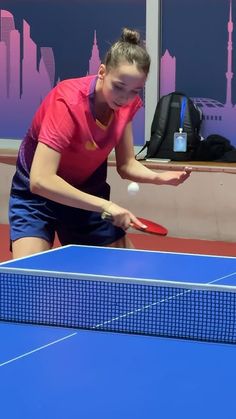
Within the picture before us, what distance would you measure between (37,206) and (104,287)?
1087 millimetres

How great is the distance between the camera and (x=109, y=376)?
7.55 feet

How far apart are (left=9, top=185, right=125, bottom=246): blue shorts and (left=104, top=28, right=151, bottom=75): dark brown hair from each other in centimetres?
75

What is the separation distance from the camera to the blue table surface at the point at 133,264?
3.32m

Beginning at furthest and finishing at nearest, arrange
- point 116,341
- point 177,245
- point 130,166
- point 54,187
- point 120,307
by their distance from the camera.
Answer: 1. point 177,245
2. point 130,166
3. point 54,187
4. point 120,307
5. point 116,341

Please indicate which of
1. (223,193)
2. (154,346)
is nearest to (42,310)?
(154,346)

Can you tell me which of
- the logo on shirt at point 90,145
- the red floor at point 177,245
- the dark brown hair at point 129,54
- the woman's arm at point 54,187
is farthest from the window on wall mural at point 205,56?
the woman's arm at point 54,187

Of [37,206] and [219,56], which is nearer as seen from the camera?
[37,206]

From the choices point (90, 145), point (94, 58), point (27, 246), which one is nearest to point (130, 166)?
point (90, 145)

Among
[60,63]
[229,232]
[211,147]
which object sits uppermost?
[60,63]

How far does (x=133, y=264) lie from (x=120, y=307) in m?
0.61

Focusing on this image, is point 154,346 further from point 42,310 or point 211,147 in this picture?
point 211,147

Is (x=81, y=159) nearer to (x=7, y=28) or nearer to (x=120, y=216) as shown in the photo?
(x=120, y=216)

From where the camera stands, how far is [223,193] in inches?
289

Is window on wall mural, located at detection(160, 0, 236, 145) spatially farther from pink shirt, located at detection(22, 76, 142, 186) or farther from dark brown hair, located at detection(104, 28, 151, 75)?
dark brown hair, located at detection(104, 28, 151, 75)
